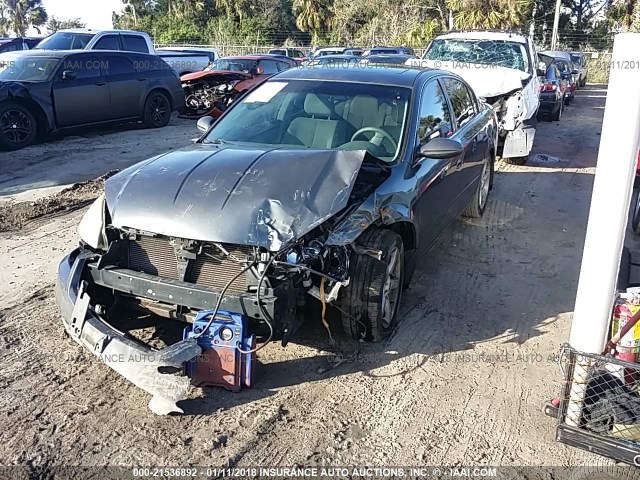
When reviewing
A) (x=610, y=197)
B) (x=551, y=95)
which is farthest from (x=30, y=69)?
(x=551, y=95)

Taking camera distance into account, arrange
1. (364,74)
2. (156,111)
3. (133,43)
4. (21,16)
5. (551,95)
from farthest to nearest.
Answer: (21,16), (551,95), (133,43), (156,111), (364,74)

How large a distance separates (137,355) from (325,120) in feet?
7.86

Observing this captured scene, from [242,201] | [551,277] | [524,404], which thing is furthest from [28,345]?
[551,277]

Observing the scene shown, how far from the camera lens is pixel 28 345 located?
3949 millimetres

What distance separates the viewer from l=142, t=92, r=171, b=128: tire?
12.7 meters

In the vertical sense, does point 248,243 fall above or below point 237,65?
below

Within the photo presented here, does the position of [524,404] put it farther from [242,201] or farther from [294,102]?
[294,102]

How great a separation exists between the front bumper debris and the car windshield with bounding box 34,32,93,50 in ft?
39.8

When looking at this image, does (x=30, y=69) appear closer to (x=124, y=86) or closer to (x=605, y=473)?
(x=124, y=86)

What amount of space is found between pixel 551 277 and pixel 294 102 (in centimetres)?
278

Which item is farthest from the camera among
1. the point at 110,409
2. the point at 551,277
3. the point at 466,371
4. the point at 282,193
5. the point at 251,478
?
the point at 551,277

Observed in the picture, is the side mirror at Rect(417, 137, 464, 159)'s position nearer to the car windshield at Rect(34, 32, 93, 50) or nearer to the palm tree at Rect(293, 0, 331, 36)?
the car windshield at Rect(34, 32, 93, 50)

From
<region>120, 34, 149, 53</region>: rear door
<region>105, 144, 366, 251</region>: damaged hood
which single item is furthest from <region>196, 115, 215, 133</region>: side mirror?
<region>120, 34, 149, 53</region>: rear door

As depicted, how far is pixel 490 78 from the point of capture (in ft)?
32.8
